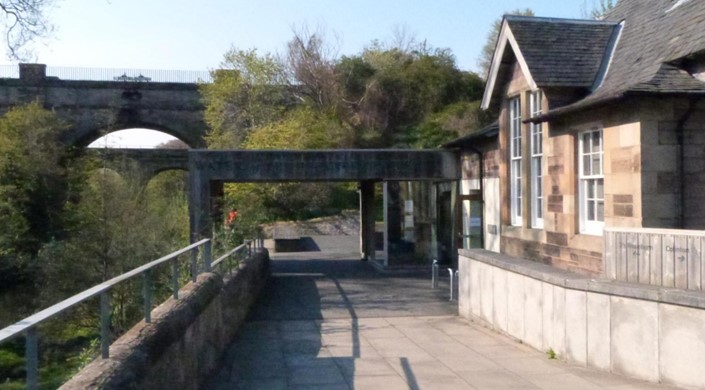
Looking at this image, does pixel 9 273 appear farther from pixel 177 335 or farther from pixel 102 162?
pixel 177 335

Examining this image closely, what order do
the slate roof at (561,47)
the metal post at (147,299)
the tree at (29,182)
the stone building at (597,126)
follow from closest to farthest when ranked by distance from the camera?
1. the metal post at (147,299)
2. the stone building at (597,126)
3. the slate roof at (561,47)
4. the tree at (29,182)

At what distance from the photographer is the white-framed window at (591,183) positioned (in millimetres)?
13016

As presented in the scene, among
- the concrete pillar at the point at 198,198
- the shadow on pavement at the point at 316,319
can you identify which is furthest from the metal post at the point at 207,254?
the concrete pillar at the point at 198,198

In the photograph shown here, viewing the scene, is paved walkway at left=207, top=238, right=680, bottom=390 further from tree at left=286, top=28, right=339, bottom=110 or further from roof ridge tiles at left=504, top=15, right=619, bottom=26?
tree at left=286, top=28, right=339, bottom=110

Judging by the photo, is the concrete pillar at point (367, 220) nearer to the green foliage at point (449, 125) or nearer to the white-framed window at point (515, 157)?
the white-framed window at point (515, 157)

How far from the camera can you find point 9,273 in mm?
29297

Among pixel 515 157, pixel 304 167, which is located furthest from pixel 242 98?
pixel 515 157

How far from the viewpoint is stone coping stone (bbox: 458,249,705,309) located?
330 inches

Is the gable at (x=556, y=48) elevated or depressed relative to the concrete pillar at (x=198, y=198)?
elevated

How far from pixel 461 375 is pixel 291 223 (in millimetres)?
35419

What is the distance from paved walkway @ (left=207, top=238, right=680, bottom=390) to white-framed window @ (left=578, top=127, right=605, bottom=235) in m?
2.31

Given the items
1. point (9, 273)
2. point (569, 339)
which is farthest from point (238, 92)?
point (569, 339)

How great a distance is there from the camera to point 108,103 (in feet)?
173

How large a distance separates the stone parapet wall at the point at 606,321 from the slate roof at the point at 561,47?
3.23m
